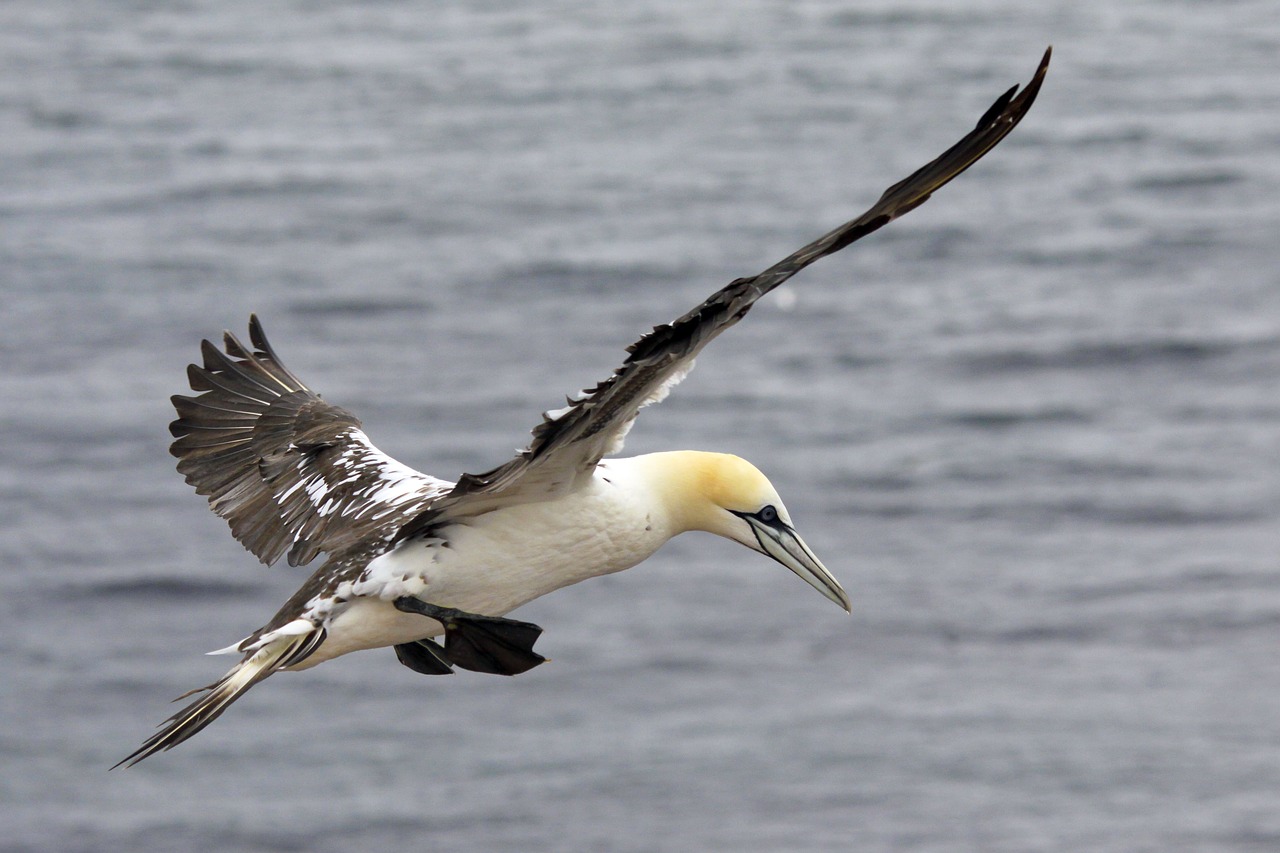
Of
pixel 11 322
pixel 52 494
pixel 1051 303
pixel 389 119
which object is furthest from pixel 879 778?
pixel 389 119

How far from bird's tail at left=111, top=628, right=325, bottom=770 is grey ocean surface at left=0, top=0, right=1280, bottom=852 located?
14.8 metres

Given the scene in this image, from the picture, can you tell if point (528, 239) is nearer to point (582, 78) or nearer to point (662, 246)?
point (662, 246)

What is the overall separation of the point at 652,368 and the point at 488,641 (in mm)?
1626

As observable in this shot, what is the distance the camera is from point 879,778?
2320 cm

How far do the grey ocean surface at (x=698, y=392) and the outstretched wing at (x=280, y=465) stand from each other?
1261 centimetres

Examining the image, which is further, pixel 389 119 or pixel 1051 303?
pixel 389 119

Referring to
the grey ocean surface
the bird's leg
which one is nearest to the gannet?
the bird's leg

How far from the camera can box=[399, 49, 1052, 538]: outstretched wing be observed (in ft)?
23.2

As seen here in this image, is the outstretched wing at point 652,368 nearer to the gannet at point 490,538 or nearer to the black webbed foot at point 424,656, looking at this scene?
the gannet at point 490,538

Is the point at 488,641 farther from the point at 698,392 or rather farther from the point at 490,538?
the point at 698,392

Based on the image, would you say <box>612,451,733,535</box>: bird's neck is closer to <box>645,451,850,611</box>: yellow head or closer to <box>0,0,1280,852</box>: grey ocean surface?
<box>645,451,850,611</box>: yellow head

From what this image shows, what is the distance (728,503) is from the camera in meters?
9.06

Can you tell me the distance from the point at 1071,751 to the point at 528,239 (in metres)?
11.9

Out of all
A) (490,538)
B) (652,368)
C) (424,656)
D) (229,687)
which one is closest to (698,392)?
(424,656)
